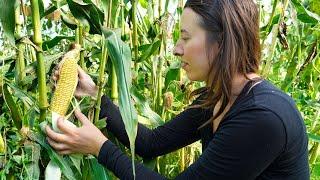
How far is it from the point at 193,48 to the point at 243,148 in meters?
0.29

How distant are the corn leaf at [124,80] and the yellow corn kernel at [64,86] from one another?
130 millimetres

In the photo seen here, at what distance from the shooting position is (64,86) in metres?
1.33

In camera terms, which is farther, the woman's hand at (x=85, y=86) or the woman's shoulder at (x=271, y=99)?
the woman's hand at (x=85, y=86)

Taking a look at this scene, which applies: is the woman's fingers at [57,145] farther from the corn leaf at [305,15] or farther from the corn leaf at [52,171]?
the corn leaf at [305,15]

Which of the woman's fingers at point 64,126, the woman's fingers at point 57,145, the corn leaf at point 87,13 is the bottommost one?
the woman's fingers at point 57,145

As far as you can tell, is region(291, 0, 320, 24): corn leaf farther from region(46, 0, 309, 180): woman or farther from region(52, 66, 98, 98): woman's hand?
region(52, 66, 98, 98): woman's hand

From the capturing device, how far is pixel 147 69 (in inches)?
85.0

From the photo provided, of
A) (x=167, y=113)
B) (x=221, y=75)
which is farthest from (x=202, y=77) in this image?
(x=167, y=113)

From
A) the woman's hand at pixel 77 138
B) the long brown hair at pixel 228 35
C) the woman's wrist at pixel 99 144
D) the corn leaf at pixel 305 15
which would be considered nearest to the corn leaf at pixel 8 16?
the woman's hand at pixel 77 138

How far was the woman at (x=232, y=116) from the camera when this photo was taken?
1349 millimetres

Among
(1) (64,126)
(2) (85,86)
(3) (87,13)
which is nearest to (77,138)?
(1) (64,126)

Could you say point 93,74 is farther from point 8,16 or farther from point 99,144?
point 8,16

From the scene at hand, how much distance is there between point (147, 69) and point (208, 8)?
794mm

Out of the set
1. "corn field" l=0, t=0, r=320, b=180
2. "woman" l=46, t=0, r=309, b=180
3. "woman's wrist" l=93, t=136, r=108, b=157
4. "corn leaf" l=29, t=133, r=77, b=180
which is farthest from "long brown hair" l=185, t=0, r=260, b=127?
"corn leaf" l=29, t=133, r=77, b=180
